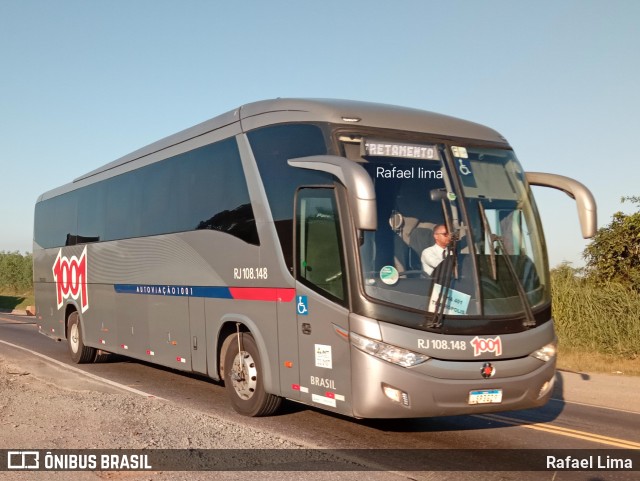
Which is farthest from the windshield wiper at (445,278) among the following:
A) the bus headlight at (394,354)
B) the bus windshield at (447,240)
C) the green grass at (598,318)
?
the green grass at (598,318)

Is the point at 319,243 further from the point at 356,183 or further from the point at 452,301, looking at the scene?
the point at 452,301

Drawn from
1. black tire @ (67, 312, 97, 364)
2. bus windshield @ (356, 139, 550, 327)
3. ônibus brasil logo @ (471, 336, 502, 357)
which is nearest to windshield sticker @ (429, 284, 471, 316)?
bus windshield @ (356, 139, 550, 327)

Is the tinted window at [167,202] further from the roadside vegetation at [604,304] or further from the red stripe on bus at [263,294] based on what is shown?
the roadside vegetation at [604,304]

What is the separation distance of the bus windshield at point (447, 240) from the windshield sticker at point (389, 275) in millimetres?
10

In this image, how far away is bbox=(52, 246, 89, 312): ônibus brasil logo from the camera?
54.7 ft

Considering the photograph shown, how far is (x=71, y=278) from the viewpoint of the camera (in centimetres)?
1759

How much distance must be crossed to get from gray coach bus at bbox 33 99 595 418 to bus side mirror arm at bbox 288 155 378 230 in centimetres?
1

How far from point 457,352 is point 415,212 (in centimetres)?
153

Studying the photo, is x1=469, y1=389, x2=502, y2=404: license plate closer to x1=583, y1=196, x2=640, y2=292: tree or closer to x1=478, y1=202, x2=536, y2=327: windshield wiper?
x1=478, y1=202, x2=536, y2=327: windshield wiper

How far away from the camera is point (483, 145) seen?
9.05 m

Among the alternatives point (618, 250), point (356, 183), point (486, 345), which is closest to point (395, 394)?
point (486, 345)

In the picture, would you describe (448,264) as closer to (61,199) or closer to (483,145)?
(483,145)

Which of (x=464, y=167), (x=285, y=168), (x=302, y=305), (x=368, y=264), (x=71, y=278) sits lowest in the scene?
(x=302, y=305)

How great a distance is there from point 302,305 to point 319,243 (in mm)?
766
